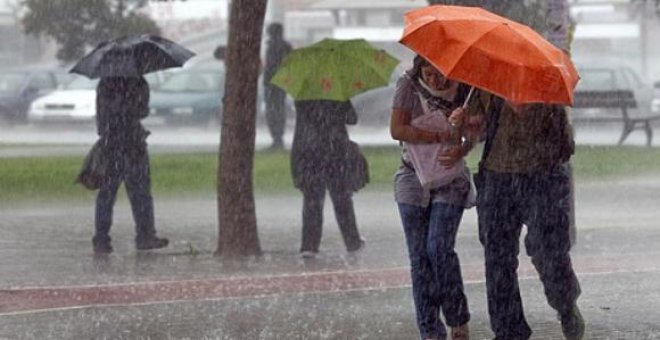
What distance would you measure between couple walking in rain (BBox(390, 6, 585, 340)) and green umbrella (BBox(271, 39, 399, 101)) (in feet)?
14.1

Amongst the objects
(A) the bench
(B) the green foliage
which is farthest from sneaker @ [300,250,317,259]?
(B) the green foliage

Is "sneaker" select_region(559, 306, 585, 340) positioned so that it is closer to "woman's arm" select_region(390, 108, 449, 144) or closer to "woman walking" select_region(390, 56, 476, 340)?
"woman walking" select_region(390, 56, 476, 340)

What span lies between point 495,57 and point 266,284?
160 inches

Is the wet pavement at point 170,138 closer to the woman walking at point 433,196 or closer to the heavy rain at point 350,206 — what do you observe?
the heavy rain at point 350,206

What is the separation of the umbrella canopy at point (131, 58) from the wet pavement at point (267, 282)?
1548 millimetres

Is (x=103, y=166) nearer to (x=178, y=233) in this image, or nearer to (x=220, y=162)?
(x=220, y=162)

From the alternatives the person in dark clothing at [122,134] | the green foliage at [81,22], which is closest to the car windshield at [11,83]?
the green foliage at [81,22]

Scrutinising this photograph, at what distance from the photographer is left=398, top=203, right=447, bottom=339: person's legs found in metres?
8.30

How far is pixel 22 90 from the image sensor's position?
3628cm

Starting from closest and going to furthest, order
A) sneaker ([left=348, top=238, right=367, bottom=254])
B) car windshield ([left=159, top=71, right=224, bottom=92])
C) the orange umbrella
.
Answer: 1. the orange umbrella
2. sneaker ([left=348, top=238, right=367, bottom=254])
3. car windshield ([left=159, top=71, right=224, bottom=92])

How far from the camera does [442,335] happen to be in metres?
8.32

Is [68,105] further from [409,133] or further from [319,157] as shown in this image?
[409,133]

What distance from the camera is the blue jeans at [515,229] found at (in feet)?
27.0

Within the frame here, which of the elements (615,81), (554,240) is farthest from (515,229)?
(615,81)
